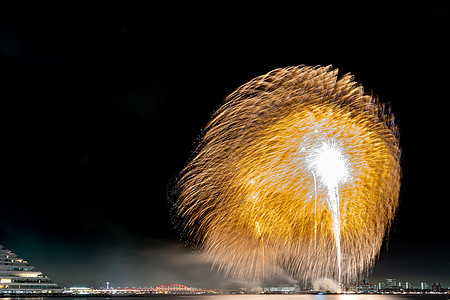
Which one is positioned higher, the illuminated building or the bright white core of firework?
the bright white core of firework

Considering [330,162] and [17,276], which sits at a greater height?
[330,162]

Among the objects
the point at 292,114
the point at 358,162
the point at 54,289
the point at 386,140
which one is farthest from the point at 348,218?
the point at 54,289

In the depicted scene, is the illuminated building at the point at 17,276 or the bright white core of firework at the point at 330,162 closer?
the bright white core of firework at the point at 330,162

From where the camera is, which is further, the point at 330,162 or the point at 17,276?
the point at 17,276

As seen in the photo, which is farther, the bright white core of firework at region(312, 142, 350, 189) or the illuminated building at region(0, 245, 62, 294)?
the illuminated building at region(0, 245, 62, 294)

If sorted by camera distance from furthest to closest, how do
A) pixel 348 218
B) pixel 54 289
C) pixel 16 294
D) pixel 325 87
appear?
pixel 54 289 < pixel 16 294 < pixel 348 218 < pixel 325 87

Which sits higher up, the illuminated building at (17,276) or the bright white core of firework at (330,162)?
the bright white core of firework at (330,162)

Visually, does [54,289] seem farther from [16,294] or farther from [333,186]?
[333,186]

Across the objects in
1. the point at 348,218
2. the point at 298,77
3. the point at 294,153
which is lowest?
the point at 348,218
